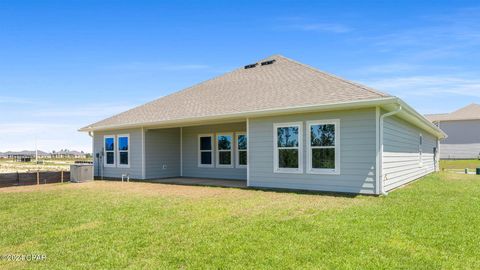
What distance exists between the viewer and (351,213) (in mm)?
6930

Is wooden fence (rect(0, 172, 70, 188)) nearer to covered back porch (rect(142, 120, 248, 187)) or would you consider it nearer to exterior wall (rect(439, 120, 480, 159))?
covered back porch (rect(142, 120, 248, 187))

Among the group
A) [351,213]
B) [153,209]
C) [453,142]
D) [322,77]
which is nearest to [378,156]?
[351,213]

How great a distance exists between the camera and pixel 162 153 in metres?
16.4

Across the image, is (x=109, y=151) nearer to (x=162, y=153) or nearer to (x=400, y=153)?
(x=162, y=153)

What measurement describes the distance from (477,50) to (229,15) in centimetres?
1054

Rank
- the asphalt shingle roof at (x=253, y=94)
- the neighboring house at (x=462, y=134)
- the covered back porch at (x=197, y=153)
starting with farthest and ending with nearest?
1. the neighboring house at (x=462, y=134)
2. the covered back porch at (x=197, y=153)
3. the asphalt shingle roof at (x=253, y=94)

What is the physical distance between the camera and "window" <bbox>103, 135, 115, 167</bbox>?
1719cm

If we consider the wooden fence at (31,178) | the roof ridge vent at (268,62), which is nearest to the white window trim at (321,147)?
the roof ridge vent at (268,62)

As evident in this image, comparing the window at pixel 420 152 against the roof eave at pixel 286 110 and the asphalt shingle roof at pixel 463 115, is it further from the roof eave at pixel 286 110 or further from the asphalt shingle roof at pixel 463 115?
the asphalt shingle roof at pixel 463 115

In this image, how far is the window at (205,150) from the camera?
16.1m

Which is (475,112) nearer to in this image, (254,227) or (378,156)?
(378,156)

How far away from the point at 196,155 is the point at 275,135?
636cm

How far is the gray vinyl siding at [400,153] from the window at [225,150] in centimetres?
700

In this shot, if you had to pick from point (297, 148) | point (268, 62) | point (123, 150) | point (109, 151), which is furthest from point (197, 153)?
point (297, 148)
